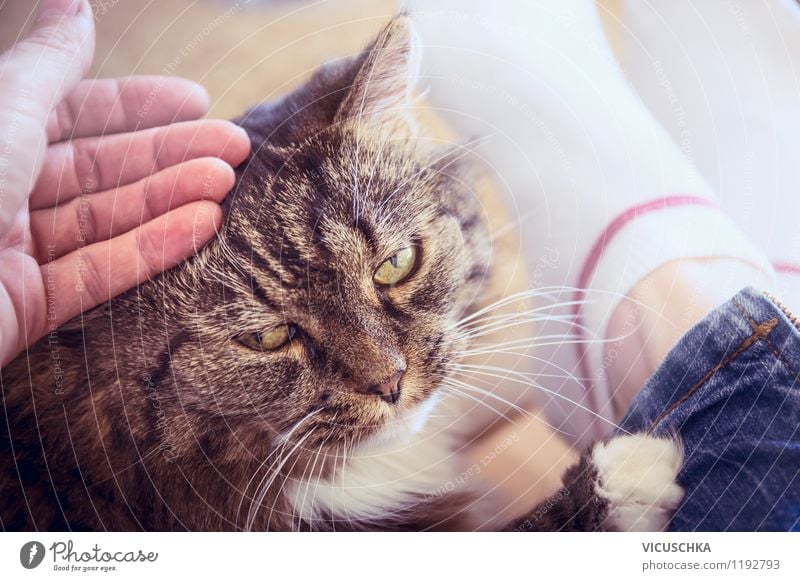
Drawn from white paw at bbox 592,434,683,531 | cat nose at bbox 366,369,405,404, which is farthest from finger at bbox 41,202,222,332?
white paw at bbox 592,434,683,531

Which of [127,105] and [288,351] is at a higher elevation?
[127,105]

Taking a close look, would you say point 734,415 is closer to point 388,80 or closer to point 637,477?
point 637,477

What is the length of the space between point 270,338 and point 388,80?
29 centimetres

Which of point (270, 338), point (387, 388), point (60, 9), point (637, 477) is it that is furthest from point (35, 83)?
point (637, 477)

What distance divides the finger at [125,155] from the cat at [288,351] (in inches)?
1.3

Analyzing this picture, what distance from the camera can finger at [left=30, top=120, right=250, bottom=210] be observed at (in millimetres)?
631

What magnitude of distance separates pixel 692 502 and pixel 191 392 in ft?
1.83

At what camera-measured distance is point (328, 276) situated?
616mm

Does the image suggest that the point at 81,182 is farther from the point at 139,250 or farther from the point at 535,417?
the point at 535,417

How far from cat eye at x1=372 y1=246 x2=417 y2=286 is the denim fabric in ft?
0.98

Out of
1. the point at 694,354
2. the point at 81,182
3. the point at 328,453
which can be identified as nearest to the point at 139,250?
the point at 81,182

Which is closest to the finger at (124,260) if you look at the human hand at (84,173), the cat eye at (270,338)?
the human hand at (84,173)

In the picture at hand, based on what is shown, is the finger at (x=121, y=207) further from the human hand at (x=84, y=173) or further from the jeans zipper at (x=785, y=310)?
the jeans zipper at (x=785, y=310)

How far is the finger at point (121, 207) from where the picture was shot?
0.63 metres
